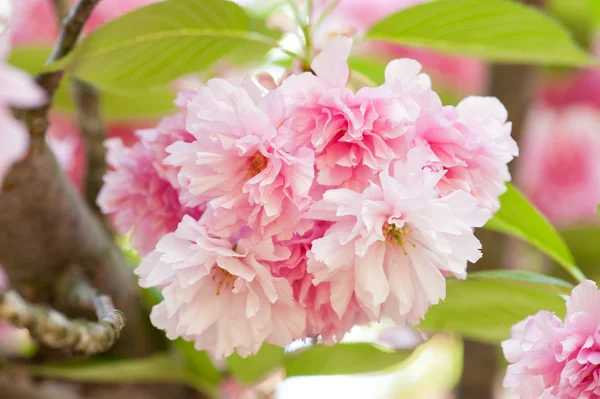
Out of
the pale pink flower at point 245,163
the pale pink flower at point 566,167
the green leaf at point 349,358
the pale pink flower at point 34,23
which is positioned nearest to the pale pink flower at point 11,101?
the pale pink flower at point 245,163

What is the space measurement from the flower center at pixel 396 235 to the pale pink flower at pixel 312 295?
0.03m

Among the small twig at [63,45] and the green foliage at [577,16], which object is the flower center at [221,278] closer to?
the small twig at [63,45]

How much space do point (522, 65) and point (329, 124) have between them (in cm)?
49

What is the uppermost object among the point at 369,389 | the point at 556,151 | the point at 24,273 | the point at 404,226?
the point at 404,226

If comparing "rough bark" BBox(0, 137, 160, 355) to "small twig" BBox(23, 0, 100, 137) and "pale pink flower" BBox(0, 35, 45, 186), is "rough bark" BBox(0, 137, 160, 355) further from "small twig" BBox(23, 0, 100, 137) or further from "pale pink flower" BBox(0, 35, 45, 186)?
"pale pink flower" BBox(0, 35, 45, 186)

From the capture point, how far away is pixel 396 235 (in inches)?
10.8

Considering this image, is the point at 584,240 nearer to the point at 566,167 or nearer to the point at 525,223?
the point at 566,167

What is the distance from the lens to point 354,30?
0.42 meters

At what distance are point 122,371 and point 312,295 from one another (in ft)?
0.94

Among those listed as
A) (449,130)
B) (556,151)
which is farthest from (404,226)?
(556,151)

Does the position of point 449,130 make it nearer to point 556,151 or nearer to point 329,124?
point 329,124

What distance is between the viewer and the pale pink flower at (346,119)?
0.88 feet

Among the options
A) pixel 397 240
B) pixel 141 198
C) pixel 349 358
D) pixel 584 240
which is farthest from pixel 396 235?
pixel 584 240

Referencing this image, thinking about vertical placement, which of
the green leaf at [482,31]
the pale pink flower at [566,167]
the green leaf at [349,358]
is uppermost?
the green leaf at [482,31]
